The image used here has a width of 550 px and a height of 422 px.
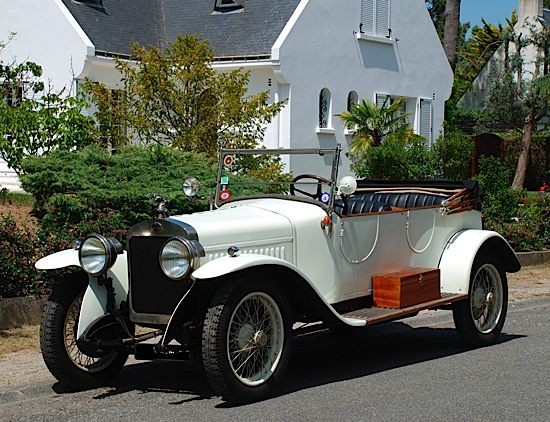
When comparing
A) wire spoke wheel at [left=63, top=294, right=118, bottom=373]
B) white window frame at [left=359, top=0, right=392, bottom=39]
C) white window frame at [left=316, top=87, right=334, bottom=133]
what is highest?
white window frame at [left=359, top=0, right=392, bottom=39]

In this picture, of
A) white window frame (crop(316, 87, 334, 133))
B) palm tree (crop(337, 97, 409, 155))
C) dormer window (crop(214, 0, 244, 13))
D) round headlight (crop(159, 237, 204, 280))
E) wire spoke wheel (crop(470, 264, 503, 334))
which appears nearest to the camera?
round headlight (crop(159, 237, 204, 280))

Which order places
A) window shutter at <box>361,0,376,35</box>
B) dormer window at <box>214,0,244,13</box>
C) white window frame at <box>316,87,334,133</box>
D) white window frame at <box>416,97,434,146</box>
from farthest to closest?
white window frame at <box>416,97,434,146</box> → window shutter at <box>361,0,376,35</box> → dormer window at <box>214,0,244,13</box> → white window frame at <box>316,87,334,133</box>

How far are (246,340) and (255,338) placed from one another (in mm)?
75

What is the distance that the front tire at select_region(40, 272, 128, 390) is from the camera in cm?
769

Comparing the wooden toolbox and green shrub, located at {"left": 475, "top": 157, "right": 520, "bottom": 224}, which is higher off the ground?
green shrub, located at {"left": 475, "top": 157, "right": 520, "bottom": 224}

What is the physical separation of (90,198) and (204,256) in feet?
16.5

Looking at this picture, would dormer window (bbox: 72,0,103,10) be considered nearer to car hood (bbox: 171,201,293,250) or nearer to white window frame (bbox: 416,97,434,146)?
white window frame (bbox: 416,97,434,146)

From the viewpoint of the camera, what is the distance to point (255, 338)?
7480mm

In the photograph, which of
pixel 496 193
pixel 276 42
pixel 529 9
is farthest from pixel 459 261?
pixel 529 9

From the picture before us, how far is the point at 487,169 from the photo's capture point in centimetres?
1738

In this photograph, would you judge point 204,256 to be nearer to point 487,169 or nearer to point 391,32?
point 487,169

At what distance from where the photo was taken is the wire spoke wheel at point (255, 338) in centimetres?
738

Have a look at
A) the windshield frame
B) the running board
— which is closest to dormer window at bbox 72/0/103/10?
the windshield frame

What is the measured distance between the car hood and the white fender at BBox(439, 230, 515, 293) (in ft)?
6.72
